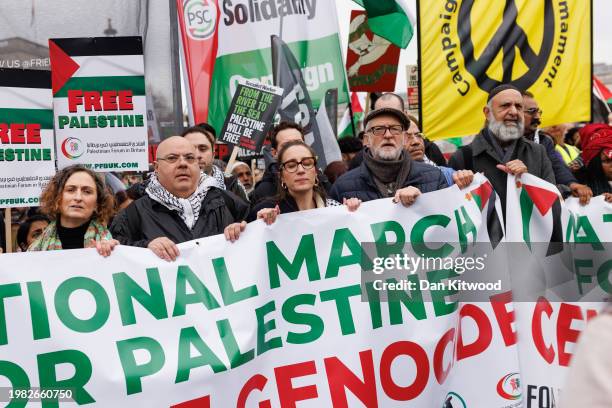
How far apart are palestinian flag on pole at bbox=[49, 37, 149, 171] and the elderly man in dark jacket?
4.29ft

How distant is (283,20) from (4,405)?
16.1 feet

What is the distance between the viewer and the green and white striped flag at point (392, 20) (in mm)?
8273

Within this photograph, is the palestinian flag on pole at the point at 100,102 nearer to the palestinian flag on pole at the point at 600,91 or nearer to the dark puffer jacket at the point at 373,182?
the dark puffer jacket at the point at 373,182

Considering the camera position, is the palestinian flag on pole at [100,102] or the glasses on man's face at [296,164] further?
the palestinian flag on pole at [100,102]

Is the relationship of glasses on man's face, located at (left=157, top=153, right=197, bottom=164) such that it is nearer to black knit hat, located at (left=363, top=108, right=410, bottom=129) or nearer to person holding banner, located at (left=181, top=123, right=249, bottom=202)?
black knit hat, located at (left=363, top=108, right=410, bottom=129)

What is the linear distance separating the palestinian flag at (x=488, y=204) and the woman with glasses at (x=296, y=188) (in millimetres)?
649

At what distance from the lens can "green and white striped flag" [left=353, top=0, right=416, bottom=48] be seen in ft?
27.1

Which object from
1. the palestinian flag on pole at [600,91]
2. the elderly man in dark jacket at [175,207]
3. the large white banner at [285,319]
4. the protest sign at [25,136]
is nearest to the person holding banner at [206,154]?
the protest sign at [25,136]

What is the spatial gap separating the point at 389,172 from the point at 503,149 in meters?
0.94

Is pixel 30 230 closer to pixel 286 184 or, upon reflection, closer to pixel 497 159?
pixel 286 184

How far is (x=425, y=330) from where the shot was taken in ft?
15.1

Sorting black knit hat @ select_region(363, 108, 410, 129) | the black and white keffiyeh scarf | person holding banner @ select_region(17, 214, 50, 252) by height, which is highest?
black knit hat @ select_region(363, 108, 410, 129)

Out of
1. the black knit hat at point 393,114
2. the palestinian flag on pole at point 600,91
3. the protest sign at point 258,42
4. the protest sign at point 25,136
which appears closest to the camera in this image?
the black knit hat at point 393,114

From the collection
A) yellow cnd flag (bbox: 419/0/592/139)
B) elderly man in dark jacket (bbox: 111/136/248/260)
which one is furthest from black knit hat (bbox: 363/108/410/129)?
yellow cnd flag (bbox: 419/0/592/139)
